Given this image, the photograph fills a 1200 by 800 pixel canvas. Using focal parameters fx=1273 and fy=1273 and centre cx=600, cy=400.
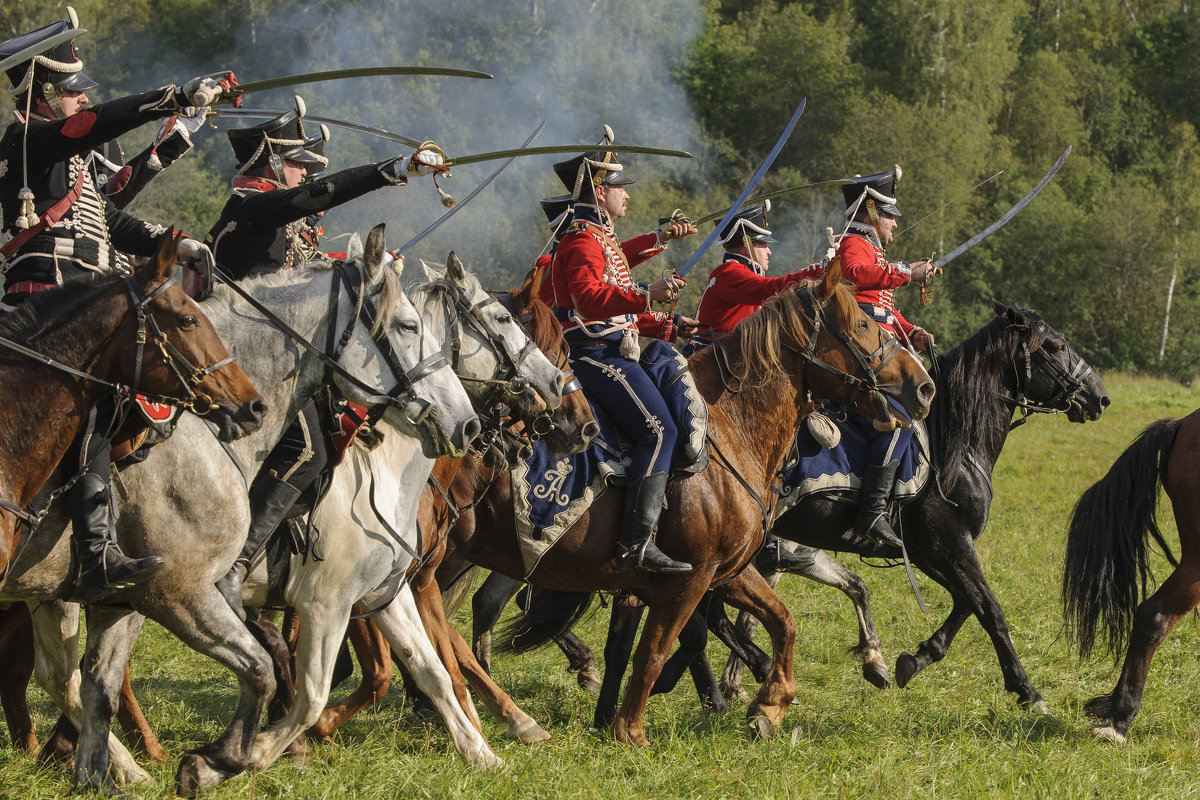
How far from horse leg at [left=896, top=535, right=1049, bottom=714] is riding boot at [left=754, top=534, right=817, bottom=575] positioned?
0.73 metres

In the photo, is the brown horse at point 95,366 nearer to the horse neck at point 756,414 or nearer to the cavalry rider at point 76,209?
the cavalry rider at point 76,209

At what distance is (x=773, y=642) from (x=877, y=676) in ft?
4.40

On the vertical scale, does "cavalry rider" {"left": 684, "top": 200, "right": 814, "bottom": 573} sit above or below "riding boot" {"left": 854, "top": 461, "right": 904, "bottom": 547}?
above

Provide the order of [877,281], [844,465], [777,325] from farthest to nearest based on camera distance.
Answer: [844,465], [877,281], [777,325]

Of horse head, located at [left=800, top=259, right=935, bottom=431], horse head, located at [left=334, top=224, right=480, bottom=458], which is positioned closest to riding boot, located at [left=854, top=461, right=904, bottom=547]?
horse head, located at [left=800, top=259, right=935, bottom=431]

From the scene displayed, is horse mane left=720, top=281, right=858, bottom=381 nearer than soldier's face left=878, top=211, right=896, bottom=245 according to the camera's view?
Yes

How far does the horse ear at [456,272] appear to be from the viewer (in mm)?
5633

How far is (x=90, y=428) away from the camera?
429 centimetres

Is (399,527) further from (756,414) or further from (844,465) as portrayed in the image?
(844,465)

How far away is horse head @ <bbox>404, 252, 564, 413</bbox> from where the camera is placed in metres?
5.66

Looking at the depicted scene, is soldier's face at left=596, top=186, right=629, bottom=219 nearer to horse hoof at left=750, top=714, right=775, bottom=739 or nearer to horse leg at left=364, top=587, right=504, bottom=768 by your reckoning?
horse leg at left=364, top=587, right=504, bottom=768

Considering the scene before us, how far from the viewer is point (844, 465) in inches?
303

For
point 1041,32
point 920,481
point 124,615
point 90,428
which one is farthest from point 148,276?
point 1041,32

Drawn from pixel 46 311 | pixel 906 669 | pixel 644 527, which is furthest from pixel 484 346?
pixel 906 669
